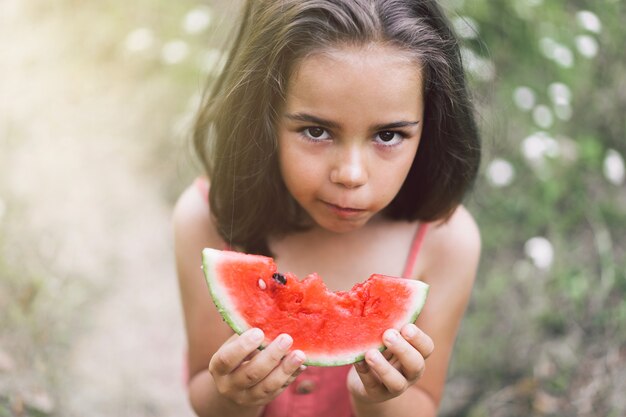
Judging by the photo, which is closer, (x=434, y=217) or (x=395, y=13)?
(x=395, y=13)

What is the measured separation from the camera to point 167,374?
3.43m

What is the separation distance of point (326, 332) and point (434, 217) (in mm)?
683

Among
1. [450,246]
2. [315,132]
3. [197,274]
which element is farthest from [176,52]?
[315,132]

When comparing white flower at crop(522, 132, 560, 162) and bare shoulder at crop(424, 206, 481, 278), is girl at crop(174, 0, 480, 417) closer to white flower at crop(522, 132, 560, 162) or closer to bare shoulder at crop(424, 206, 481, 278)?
bare shoulder at crop(424, 206, 481, 278)

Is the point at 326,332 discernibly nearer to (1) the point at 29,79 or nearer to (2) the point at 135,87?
(2) the point at 135,87

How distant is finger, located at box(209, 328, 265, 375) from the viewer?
1661mm

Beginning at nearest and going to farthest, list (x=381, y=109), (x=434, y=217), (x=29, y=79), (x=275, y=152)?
(x=381, y=109), (x=275, y=152), (x=434, y=217), (x=29, y=79)

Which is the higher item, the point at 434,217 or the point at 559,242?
the point at 434,217

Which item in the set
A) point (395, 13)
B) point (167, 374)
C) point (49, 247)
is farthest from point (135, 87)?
point (395, 13)

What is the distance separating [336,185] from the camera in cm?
180

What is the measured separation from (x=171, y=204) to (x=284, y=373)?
251 cm

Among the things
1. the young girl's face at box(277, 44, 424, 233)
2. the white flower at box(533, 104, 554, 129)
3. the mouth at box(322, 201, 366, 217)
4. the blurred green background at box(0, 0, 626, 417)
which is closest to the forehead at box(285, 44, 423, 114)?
the young girl's face at box(277, 44, 424, 233)

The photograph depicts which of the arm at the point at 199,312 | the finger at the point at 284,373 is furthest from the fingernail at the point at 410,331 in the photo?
the arm at the point at 199,312

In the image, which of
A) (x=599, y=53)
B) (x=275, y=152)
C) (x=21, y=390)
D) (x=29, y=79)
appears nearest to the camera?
(x=275, y=152)
